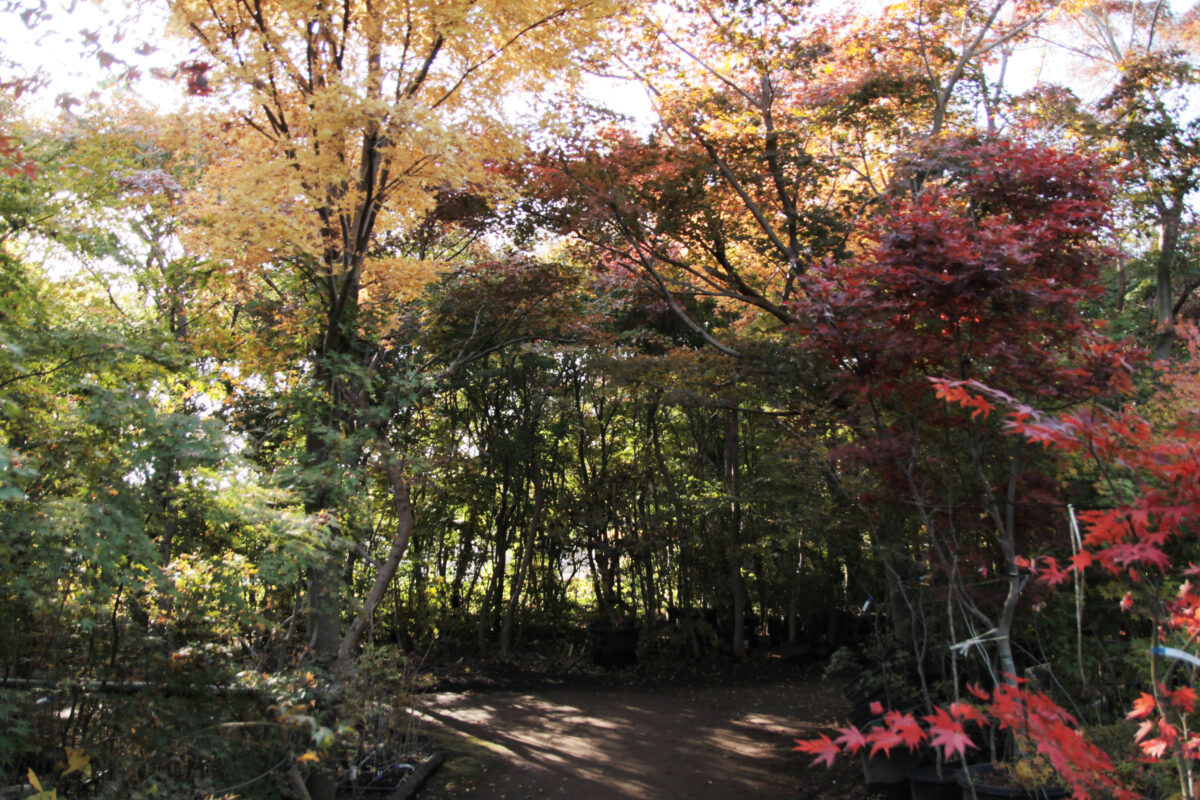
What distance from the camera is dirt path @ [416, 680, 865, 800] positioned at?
4.50m

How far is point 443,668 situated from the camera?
7859mm

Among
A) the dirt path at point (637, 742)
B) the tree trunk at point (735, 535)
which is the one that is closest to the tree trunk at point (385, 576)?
the dirt path at point (637, 742)

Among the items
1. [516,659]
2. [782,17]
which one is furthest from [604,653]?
[782,17]

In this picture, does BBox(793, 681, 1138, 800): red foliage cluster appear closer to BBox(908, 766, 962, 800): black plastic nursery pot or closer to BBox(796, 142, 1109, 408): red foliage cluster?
BBox(796, 142, 1109, 408): red foliage cluster

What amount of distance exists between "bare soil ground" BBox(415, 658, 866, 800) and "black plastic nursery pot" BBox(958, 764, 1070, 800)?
1334 mm

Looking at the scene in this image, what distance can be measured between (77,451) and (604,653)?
6083 millimetres

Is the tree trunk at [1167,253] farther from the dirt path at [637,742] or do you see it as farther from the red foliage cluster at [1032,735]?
the red foliage cluster at [1032,735]

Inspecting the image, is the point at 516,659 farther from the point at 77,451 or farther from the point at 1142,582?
the point at 1142,582

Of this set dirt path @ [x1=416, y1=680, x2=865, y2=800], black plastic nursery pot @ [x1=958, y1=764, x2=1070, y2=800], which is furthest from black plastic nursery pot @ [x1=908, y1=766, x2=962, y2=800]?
dirt path @ [x1=416, y1=680, x2=865, y2=800]

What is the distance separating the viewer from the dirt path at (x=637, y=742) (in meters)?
4.50

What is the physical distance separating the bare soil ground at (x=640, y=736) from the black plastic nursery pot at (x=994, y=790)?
1334 mm

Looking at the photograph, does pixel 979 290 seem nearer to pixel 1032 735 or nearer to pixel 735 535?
pixel 1032 735

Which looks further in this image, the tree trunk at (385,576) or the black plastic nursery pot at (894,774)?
the tree trunk at (385,576)

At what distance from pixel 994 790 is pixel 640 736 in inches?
128
